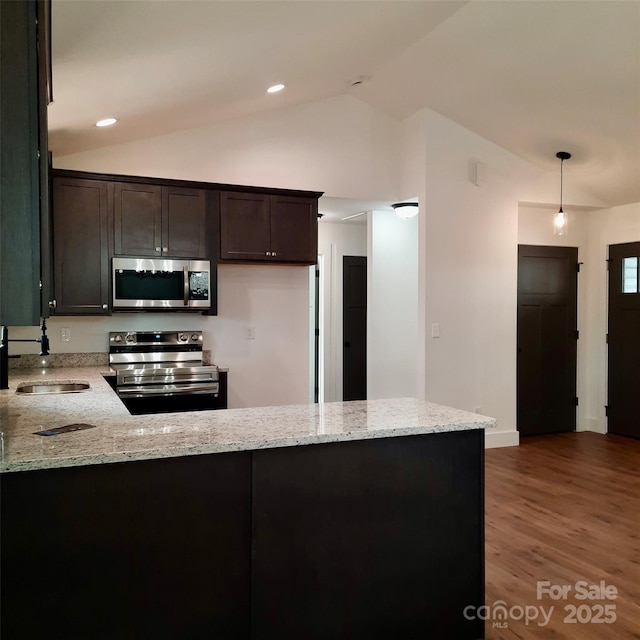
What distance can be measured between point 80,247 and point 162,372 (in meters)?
1.12

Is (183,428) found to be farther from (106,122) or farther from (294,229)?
(294,229)

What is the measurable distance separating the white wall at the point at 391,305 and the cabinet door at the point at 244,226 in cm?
168

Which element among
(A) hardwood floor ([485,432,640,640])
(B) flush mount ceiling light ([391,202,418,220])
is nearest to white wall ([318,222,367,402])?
(B) flush mount ceiling light ([391,202,418,220])

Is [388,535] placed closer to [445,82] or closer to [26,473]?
[26,473]

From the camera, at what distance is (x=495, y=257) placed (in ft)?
17.7

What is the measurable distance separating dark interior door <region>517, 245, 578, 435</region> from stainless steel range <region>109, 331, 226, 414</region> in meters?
3.38

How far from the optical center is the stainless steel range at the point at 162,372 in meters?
4.07

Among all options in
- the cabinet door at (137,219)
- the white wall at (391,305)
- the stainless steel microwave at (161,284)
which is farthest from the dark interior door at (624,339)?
the cabinet door at (137,219)

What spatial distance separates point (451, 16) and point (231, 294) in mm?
2775

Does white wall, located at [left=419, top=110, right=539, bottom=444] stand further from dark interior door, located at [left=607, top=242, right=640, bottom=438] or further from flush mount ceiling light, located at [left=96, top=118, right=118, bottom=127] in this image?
flush mount ceiling light, located at [left=96, top=118, right=118, bottom=127]

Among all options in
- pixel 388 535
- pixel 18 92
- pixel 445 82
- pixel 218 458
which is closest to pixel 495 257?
pixel 445 82

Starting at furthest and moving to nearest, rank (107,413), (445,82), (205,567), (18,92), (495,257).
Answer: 1. (495,257)
2. (445,82)
3. (107,413)
4. (205,567)
5. (18,92)

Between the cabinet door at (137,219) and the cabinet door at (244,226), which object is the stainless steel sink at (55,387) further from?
the cabinet door at (244,226)

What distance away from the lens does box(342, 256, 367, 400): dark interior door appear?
698 cm
